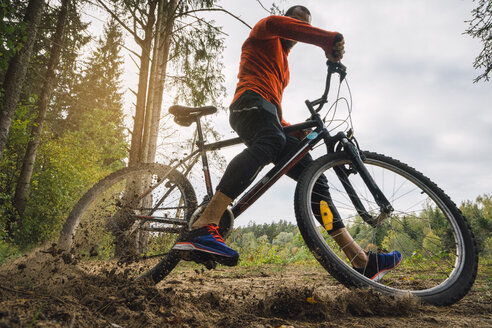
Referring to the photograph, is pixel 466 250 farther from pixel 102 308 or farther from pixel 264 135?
pixel 102 308

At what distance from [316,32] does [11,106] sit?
4.71 meters

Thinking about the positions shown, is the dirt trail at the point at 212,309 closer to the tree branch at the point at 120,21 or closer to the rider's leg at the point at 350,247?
the rider's leg at the point at 350,247

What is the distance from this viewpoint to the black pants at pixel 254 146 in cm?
192

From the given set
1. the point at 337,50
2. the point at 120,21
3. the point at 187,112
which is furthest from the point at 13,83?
the point at 337,50

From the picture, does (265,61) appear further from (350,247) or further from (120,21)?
(120,21)

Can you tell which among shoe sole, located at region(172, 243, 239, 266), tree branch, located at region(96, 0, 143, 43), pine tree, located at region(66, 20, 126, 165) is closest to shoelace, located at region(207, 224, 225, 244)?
shoe sole, located at region(172, 243, 239, 266)

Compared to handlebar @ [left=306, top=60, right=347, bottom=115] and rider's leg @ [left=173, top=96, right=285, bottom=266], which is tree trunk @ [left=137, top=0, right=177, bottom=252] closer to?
rider's leg @ [left=173, top=96, right=285, bottom=266]

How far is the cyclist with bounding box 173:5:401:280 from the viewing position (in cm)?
180

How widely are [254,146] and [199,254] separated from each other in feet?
2.68

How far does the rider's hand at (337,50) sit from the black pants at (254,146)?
1.81 feet

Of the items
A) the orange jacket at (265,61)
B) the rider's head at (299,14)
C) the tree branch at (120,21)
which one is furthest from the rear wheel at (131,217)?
the tree branch at (120,21)

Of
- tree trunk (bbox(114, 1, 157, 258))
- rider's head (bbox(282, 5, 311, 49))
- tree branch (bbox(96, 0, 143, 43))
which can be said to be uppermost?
tree branch (bbox(96, 0, 143, 43))

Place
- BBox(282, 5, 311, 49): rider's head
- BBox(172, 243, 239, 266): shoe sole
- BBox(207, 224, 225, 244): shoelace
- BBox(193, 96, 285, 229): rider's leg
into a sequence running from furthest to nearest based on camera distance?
1. BBox(282, 5, 311, 49): rider's head
2. BBox(193, 96, 285, 229): rider's leg
3. BBox(207, 224, 225, 244): shoelace
4. BBox(172, 243, 239, 266): shoe sole

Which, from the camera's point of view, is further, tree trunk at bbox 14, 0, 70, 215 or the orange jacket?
tree trunk at bbox 14, 0, 70, 215
